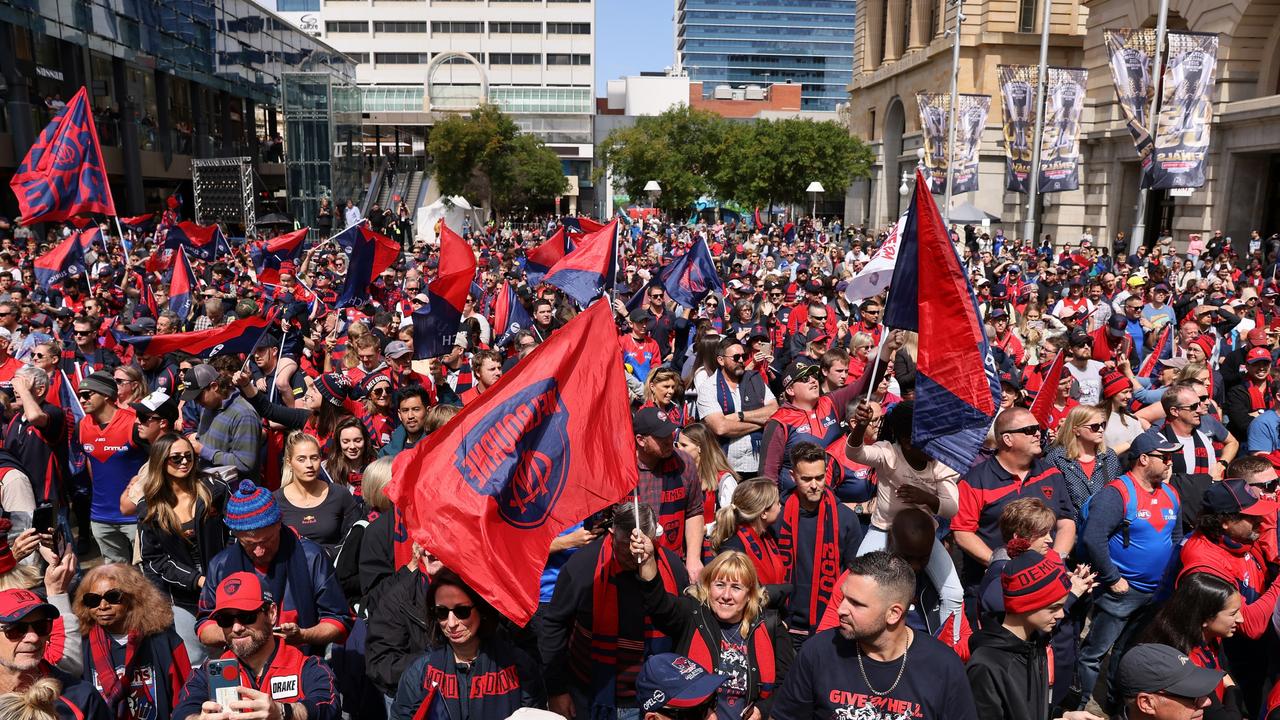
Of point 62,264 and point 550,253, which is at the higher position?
Result: point 550,253

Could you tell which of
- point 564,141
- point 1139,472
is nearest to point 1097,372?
point 1139,472

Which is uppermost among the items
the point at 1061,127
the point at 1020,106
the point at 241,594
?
the point at 1020,106

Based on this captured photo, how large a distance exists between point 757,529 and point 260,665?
2.45 metres

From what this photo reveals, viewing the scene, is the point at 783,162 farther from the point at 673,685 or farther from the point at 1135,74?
the point at 673,685

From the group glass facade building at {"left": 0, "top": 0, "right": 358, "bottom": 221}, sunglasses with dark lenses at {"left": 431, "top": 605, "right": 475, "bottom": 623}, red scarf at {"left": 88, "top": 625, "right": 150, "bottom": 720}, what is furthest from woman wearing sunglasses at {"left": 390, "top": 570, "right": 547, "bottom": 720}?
glass facade building at {"left": 0, "top": 0, "right": 358, "bottom": 221}

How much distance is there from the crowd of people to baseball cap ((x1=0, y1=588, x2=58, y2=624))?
2cm

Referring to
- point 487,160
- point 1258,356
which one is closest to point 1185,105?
point 1258,356

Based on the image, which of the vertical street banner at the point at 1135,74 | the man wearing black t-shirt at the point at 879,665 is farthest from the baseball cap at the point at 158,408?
the vertical street banner at the point at 1135,74

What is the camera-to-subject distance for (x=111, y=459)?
6.44 meters

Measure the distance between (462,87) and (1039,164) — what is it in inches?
2141

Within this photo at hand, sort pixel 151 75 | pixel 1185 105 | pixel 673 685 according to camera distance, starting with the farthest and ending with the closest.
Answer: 1. pixel 151 75
2. pixel 1185 105
3. pixel 673 685

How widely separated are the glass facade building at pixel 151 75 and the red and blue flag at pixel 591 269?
69.3ft

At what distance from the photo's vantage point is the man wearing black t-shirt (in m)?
3.26

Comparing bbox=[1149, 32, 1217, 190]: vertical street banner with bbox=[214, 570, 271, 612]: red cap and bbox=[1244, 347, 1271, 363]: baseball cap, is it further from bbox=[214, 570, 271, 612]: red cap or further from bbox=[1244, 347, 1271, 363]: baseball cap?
bbox=[214, 570, 271, 612]: red cap
